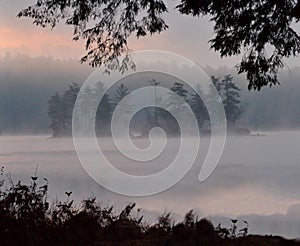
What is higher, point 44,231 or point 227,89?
point 227,89

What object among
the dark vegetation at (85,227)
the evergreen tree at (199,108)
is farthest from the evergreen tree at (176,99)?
the dark vegetation at (85,227)

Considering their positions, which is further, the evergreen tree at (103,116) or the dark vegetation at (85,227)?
the evergreen tree at (103,116)

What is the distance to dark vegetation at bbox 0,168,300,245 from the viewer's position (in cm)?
659

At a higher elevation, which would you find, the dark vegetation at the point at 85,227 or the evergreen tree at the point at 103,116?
the evergreen tree at the point at 103,116

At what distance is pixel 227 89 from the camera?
38.5ft

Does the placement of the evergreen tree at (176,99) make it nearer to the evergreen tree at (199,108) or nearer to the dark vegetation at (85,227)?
the evergreen tree at (199,108)

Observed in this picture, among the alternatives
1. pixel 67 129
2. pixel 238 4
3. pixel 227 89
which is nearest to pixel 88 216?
pixel 67 129

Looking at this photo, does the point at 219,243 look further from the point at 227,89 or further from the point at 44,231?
the point at 227,89

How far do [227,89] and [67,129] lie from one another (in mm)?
3798

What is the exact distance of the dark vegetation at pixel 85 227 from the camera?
6.59 meters

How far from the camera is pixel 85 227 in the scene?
7.17 meters

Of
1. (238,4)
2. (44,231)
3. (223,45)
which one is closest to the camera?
(44,231)

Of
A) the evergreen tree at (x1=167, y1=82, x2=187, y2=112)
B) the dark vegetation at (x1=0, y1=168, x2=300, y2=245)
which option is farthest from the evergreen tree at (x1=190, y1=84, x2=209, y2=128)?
the dark vegetation at (x1=0, y1=168, x2=300, y2=245)

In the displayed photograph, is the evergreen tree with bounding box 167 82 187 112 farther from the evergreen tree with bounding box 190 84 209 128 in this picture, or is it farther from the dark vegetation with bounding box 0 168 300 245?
the dark vegetation with bounding box 0 168 300 245
